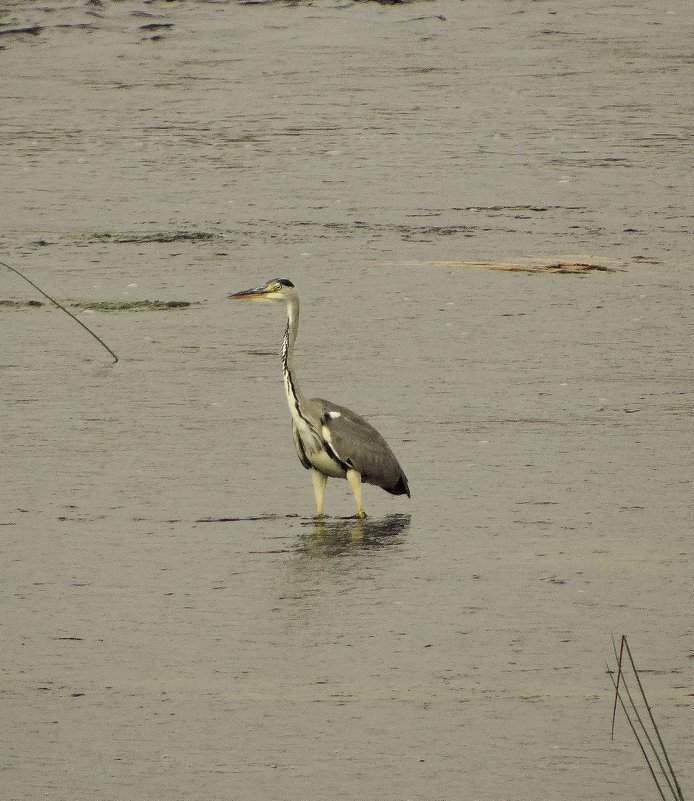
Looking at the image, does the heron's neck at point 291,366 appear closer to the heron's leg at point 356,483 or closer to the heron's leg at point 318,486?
the heron's leg at point 318,486

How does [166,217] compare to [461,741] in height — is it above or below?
below

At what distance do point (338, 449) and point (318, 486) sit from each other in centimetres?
26

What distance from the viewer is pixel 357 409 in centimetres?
1212

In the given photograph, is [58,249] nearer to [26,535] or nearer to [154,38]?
[26,535]

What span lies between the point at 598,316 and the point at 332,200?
4.45 m

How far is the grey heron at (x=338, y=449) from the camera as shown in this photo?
1023 centimetres

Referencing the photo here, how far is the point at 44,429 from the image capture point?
1185 cm

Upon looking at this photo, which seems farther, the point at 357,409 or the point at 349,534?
the point at 357,409

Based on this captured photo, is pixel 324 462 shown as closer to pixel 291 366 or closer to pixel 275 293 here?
pixel 291 366

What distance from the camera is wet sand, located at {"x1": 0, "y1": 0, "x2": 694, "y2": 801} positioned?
744cm

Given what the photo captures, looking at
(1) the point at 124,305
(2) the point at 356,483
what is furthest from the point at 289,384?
(1) the point at 124,305

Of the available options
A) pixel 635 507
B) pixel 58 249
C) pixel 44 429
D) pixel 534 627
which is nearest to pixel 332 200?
pixel 58 249

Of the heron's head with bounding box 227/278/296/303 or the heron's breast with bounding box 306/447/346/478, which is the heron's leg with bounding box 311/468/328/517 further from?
the heron's head with bounding box 227/278/296/303

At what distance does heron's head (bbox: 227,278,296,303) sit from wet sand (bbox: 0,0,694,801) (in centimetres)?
89
